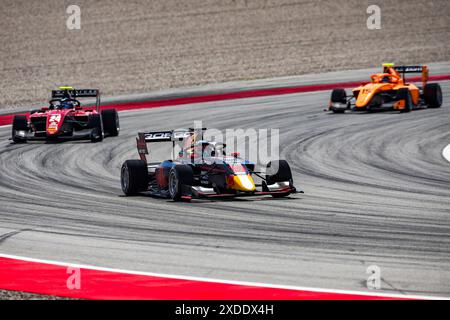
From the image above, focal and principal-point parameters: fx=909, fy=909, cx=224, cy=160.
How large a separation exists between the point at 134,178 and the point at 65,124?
29.0ft

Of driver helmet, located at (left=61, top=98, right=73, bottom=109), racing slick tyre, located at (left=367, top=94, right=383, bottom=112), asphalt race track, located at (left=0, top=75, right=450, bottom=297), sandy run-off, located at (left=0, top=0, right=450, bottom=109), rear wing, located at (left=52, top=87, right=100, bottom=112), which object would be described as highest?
sandy run-off, located at (left=0, top=0, right=450, bottom=109)

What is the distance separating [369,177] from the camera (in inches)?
672

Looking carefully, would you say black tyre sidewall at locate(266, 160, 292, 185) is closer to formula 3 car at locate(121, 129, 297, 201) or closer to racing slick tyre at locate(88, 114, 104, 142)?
formula 3 car at locate(121, 129, 297, 201)

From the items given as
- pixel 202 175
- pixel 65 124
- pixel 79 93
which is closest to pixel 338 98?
pixel 79 93

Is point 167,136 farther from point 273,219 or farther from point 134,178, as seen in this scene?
point 273,219

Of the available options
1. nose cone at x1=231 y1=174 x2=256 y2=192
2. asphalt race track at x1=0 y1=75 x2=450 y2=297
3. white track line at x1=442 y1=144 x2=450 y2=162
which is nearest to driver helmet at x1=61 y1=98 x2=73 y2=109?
asphalt race track at x1=0 y1=75 x2=450 y2=297

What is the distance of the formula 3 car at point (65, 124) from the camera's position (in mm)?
23375

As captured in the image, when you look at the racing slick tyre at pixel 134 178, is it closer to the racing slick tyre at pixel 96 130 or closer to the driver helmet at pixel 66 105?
the racing slick tyre at pixel 96 130

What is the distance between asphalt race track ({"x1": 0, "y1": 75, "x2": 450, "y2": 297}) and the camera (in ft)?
32.0

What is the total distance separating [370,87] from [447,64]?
1491 cm

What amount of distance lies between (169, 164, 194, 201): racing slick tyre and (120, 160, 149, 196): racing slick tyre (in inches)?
43.9
